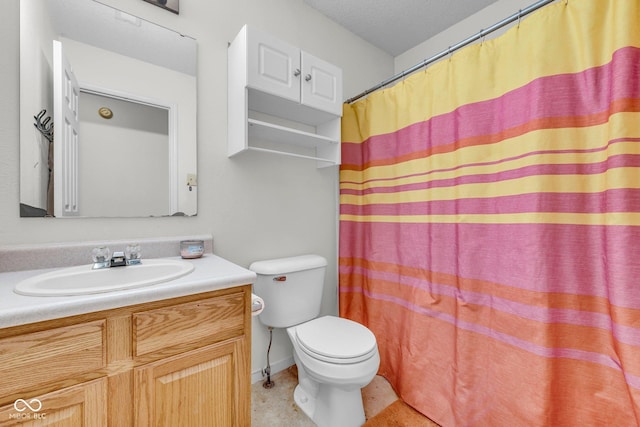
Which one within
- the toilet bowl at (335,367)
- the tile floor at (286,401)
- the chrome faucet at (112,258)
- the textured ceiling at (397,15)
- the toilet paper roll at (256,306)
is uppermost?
the textured ceiling at (397,15)

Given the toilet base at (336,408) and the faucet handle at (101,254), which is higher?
the faucet handle at (101,254)

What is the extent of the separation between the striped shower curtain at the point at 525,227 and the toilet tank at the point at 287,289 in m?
0.53

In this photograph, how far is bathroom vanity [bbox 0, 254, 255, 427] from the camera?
0.65 meters

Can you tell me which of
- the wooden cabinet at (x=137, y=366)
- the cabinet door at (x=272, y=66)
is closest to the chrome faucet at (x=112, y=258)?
the wooden cabinet at (x=137, y=366)

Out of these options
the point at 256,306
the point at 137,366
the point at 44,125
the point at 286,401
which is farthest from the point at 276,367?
the point at 44,125

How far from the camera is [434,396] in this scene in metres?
1.38

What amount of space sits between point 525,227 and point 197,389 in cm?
139

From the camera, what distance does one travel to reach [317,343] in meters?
1.28

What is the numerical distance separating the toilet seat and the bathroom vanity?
1.21 ft

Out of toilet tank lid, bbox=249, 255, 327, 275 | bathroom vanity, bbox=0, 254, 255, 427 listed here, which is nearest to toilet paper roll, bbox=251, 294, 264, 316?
bathroom vanity, bbox=0, 254, 255, 427

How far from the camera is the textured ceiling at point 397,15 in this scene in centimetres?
176

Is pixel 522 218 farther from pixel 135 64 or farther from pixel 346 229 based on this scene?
pixel 135 64

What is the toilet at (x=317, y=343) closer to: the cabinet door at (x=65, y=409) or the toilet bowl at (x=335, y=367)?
the toilet bowl at (x=335, y=367)

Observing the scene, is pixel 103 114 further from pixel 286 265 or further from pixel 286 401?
pixel 286 401
